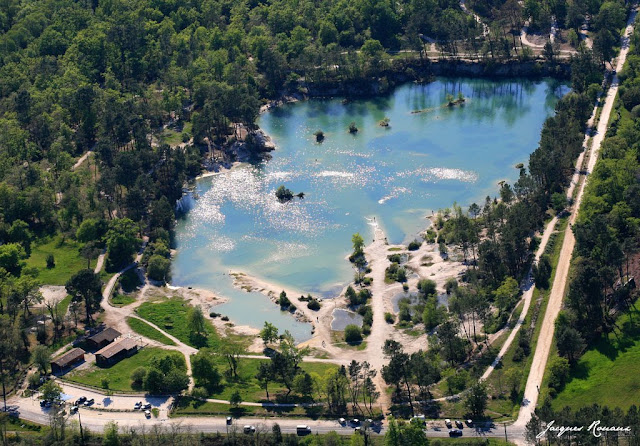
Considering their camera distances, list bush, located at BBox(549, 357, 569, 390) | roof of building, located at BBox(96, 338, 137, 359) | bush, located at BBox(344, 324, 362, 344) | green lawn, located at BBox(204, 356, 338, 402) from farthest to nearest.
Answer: bush, located at BBox(344, 324, 362, 344)
roof of building, located at BBox(96, 338, 137, 359)
green lawn, located at BBox(204, 356, 338, 402)
bush, located at BBox(549, 357, 569, 390)

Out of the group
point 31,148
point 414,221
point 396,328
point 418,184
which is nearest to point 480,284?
point 396,328

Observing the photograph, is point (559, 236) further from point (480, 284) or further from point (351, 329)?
point (351, 329)

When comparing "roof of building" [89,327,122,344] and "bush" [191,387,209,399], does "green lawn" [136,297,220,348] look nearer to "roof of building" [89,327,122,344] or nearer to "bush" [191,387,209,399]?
"roof of building" [89,327,122,344]

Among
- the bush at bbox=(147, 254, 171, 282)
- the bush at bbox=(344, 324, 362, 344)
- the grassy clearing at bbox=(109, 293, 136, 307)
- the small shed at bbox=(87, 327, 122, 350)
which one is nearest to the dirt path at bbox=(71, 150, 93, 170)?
the bush at bbox=(147, 254, 171, 282)

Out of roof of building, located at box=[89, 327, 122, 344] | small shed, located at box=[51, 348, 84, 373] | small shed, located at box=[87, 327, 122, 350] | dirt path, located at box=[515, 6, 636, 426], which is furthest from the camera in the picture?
roof of building, located at box=[89, 327, 122, 344]

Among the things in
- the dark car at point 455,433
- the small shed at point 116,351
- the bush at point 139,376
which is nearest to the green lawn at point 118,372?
the small shed at point 116,351

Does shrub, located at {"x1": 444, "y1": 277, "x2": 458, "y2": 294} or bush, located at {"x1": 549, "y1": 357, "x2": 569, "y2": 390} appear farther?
shrub, located at {"x1": 444, "y1": 277, "x2": 458, "y2": 294}

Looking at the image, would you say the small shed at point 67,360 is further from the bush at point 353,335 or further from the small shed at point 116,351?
the bush at point 353,335
